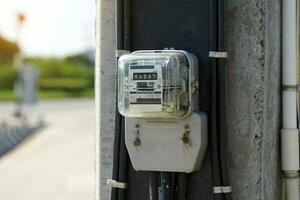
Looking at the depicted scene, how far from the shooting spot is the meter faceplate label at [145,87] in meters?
2.26

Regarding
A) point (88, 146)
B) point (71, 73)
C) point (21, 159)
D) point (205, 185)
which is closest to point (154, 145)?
point (205, 185)

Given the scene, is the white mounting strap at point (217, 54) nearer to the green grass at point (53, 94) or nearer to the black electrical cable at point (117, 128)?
the black electrical cable at point (117, 128)

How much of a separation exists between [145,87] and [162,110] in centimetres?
11

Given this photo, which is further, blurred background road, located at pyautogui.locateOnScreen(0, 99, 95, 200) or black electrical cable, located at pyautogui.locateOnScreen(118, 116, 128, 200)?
blurred background road, located at pyautogui.locateOnScreen(0, 99, 95, 200)

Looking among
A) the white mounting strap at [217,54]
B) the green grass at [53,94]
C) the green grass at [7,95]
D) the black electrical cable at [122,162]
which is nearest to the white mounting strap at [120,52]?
the black electrical cable at [122,162]

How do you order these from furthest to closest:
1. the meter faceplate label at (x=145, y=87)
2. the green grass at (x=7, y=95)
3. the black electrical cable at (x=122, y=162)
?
the green grass at (x=7, y=95) → the black electrical cable at (x=122, y=162) → the meter faceplate label at (x=145, y=87)

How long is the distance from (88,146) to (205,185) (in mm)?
12095

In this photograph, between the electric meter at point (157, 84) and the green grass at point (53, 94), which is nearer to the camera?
the electric meter at point (157, 84)

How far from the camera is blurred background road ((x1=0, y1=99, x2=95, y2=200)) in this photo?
8.81m

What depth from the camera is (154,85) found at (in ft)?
7.41

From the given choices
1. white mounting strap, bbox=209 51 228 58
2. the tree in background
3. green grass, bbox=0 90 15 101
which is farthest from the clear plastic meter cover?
the tree in background

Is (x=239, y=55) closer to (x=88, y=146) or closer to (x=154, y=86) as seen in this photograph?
(x=154, y=86)

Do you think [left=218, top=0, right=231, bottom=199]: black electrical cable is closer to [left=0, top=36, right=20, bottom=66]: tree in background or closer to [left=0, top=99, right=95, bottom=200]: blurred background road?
[left=0, top=99, right=95, bottom=200]: blurred background road

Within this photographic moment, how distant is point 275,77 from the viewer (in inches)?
100
